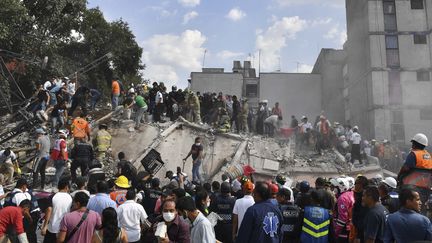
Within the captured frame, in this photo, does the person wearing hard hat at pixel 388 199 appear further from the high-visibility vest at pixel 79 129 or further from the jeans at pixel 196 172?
the high-visibility vest at pixel 79 129

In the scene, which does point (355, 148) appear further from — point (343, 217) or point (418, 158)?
point (343, 217)

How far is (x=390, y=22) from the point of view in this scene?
25.8 m

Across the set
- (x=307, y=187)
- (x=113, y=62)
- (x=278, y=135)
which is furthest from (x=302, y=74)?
(x=307, y=187)

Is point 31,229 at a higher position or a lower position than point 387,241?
lower

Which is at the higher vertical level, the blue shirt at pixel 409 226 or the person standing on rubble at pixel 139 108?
the person standing on rubble at pixel 139 108

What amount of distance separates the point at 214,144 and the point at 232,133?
1.18m

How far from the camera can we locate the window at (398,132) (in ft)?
79.7

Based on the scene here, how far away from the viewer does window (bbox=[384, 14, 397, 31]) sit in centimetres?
2564

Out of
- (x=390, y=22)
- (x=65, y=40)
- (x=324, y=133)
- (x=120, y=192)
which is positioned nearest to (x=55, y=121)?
(x=120, y=192)

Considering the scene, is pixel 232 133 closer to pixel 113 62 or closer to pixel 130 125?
pixel 130 125

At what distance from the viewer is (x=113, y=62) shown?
28609mm

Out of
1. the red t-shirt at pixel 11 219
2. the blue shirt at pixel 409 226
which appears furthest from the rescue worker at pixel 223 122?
the blue shirt at pixel 409 226

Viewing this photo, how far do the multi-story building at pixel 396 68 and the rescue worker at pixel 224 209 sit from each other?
21019 mm

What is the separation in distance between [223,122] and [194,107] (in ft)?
4.81
